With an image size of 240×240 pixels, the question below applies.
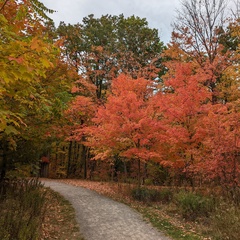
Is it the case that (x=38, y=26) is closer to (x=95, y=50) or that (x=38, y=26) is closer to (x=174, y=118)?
(x=174, y=118)

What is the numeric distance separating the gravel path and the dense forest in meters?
2.77

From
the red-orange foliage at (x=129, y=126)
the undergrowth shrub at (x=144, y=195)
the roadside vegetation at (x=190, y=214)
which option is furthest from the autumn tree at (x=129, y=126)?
the roadside vegetation at (x=190, y=214)

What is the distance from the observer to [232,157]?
32.5 feet

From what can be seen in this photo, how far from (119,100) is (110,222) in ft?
19.5

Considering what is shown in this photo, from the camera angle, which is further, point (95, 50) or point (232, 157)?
point (95, 50)

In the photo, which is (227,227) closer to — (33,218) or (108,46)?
(33,218)

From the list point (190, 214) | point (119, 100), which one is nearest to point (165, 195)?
point (190, 214)

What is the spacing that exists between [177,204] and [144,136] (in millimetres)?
3509

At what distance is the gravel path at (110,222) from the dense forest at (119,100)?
2.77 metres

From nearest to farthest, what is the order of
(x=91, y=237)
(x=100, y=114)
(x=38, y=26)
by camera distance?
(x=91, y=237) → (x=38, y=26) → (x=100, y=114)

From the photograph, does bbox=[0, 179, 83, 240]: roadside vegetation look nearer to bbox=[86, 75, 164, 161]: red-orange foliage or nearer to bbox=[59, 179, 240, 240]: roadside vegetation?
bbox=[59, 179, 240, 240]: roadside vegetation

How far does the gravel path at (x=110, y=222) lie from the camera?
6.95 m

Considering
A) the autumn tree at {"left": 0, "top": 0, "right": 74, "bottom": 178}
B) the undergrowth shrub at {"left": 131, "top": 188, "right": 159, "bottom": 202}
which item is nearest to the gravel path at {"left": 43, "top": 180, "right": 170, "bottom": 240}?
the undergrowth shrub at {"left": 131, "top": 188, "right": 159, "bottom": 202}

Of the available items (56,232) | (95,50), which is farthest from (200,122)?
(95,50)
